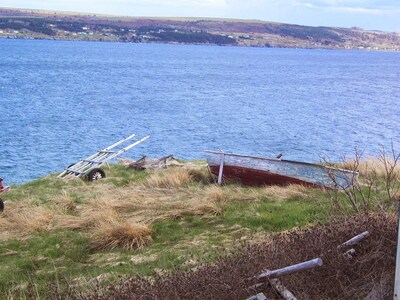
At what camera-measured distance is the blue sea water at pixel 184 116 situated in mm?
34281

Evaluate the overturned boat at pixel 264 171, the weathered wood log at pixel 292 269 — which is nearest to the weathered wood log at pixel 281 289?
the weathered wood log at pixel 292 269

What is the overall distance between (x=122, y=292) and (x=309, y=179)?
31.9ft

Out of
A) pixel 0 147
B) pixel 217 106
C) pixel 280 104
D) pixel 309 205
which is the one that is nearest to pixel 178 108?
pixel 217 106

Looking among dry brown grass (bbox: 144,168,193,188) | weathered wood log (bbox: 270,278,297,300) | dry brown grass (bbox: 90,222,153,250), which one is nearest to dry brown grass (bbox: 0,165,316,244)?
dry brown grass (bbox: 144,168,193,188)

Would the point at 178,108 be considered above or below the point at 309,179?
below

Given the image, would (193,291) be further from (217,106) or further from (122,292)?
(217,106)

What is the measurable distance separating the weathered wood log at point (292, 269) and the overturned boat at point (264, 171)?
878 centimetres

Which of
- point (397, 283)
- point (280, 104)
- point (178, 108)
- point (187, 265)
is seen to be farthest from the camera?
point (280, 104)

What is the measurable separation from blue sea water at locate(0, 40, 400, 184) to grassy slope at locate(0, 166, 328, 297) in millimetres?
9203

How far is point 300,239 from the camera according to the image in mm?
7508

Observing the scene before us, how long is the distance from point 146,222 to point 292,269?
6318 millimetres

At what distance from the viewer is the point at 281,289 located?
19.1 ft

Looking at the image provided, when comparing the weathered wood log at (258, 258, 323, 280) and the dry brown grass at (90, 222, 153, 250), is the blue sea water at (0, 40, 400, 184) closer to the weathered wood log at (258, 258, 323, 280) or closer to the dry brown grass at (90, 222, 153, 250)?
the dry brown grass at (90, 222, 153, 250)

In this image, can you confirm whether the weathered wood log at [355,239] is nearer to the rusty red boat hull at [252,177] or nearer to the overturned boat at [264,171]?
the overturned boat at [264,171]
